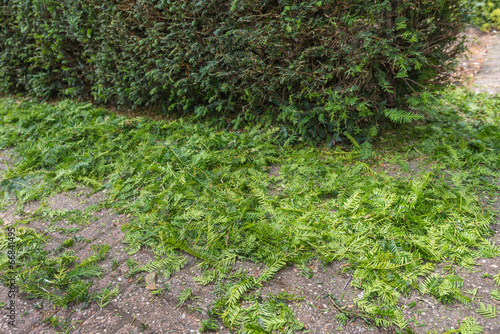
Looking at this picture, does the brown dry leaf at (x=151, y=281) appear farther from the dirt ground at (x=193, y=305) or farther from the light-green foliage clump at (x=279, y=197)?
the light-green foliage clump at (x=279, y=197)

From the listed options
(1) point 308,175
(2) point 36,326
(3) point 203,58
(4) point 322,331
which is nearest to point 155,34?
(3) point 203,58

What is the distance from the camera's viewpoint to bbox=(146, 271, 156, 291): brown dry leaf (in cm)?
229

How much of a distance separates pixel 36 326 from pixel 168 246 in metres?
0.96

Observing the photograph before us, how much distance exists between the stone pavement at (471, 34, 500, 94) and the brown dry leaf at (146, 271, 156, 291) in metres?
5.65

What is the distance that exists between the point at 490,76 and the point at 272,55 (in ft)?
15.3

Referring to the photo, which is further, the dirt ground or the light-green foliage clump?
the light-green foliage clump

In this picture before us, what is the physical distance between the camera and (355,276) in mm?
2219

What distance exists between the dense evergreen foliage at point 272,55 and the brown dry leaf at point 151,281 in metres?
2.33

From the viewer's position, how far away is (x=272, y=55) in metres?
3.74

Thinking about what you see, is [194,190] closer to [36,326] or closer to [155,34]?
[36,326]

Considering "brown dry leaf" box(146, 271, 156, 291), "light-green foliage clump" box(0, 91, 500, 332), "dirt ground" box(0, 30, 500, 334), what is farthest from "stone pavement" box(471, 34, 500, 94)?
"brown dry leaf" box(146, 271, 156, 291)

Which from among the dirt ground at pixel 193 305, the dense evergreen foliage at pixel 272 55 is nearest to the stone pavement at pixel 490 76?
the dense evergreen foliage at pixel 272 55

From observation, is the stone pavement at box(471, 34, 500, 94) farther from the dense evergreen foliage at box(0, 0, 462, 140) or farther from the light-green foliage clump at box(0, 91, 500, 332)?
the dense evergreen foliage at box(0, 0, 462, 140)

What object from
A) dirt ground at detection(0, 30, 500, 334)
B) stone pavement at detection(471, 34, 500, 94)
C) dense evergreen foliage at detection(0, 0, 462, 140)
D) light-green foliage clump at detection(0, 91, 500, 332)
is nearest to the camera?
dirt ground at detection(0, 30, 500, 334)
